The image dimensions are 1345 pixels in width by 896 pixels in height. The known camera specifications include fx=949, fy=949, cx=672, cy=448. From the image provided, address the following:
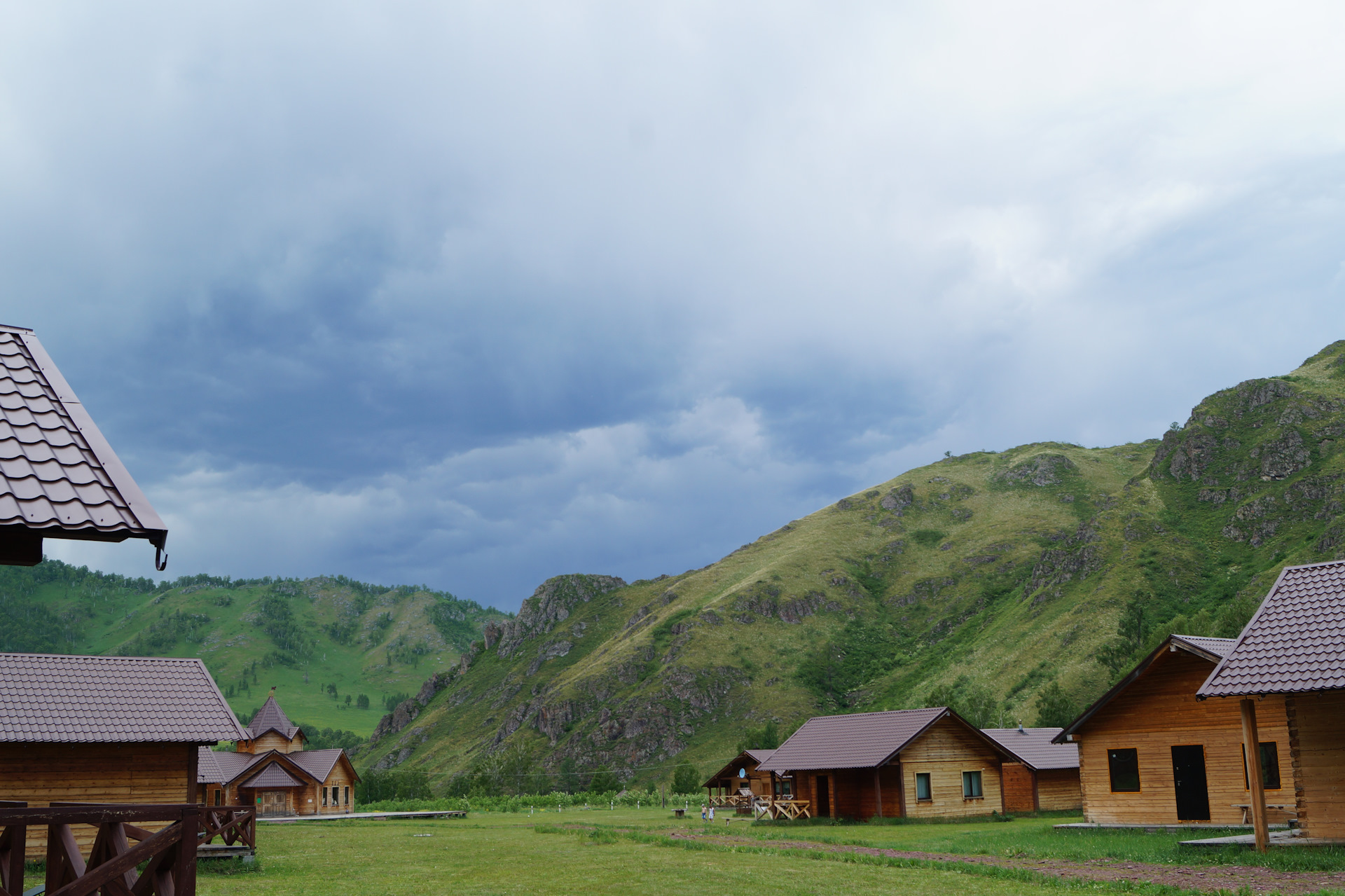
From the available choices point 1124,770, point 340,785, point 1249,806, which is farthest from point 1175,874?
point 340,785

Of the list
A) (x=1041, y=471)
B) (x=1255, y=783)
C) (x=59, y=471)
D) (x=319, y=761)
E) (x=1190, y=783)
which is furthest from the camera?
(x=1041, y=471)

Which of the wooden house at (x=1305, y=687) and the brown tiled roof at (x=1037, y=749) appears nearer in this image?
the wooden house at (x=1305, y=687)

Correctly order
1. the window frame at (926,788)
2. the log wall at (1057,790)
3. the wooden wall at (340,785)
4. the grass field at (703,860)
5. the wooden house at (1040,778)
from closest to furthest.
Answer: the grass field at (703,860) < the window frame at (926,788) < the wooden house at (1040,778) < the log wall at (1057,790) < the wooden wall at (340,785)

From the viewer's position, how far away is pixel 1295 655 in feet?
66.8

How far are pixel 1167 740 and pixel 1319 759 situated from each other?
10.8 m

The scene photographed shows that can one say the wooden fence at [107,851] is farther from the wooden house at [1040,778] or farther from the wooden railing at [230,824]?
the wooden house at [1040,778]

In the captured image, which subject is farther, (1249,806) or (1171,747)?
(1171,747)

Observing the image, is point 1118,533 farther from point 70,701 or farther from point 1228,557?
point 70,701

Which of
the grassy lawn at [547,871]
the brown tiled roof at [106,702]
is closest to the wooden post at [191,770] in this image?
the brown tiled roof at [106,702]

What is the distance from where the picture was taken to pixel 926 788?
42.5 metres

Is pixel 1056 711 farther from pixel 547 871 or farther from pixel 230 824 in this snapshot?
pixel 230 824

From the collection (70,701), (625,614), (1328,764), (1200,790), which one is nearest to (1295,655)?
(1328,764)

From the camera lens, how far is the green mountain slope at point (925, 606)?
97000 mm

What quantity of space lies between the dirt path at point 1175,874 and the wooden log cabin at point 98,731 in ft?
68.3
